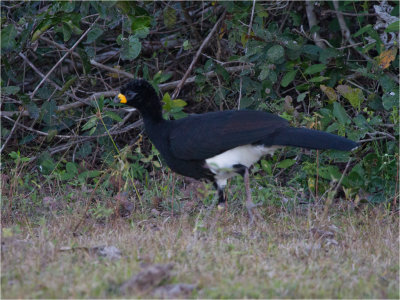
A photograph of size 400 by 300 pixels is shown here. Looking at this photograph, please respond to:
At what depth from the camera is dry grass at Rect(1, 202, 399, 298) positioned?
3146mm

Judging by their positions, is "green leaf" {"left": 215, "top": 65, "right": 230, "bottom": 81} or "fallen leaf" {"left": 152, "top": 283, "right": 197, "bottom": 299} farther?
"green leaf" {"left": 215, "top": 65, "right": 230, "bottom": 81}

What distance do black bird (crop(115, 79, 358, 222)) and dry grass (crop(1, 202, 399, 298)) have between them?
40cm

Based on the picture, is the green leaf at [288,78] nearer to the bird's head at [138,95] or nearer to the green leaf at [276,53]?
Result: the green leaf at [276,53]

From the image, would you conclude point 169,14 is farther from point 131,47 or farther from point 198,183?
point 198,183

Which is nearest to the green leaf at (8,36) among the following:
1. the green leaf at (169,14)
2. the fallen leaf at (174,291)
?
the green leaf at (169,14)

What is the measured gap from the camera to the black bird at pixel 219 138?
4.60 meters

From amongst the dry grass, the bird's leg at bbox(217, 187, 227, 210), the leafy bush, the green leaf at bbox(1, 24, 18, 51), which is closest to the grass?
the dry grass

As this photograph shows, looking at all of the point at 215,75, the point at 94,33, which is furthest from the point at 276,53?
the point at 94,33

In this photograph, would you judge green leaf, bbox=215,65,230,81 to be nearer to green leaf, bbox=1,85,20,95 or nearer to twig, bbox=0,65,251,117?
twig, bbox=0,65,251,117

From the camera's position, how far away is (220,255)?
367 cm

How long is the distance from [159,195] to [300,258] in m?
1.96

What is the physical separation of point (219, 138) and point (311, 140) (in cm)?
69

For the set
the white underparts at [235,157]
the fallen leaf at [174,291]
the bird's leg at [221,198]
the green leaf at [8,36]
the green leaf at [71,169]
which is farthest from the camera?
the green leaf at [71,169]

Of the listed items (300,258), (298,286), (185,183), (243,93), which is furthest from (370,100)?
(298,286)
